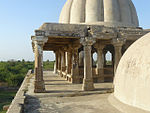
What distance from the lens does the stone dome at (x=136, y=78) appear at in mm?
5586

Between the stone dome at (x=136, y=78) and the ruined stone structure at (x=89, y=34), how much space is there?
3.55 metres

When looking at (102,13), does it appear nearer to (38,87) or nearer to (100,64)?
(100,64)

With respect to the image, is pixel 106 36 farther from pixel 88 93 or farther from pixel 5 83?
pixel 5 83

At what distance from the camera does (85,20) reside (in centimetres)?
1429

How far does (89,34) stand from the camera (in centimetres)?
1022

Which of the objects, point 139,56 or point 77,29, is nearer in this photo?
point 139,56

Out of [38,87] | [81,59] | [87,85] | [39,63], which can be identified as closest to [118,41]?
[87,85]

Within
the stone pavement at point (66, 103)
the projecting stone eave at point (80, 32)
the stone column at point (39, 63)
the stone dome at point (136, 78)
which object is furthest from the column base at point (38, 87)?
the stone dome at point (136, 78)

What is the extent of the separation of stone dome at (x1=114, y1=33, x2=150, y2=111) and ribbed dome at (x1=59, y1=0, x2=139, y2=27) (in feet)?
24.5

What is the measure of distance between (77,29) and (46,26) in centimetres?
177

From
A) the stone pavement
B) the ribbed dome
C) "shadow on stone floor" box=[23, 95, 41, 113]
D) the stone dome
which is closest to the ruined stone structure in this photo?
the ribbed dome

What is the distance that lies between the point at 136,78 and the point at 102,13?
359 inches

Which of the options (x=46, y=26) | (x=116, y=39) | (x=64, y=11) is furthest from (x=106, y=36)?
(x=64, y=11)

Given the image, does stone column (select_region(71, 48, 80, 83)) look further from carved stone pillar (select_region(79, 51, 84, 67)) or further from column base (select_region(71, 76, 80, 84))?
carved stone pillar (select_region(79, 51, 84, 67))
